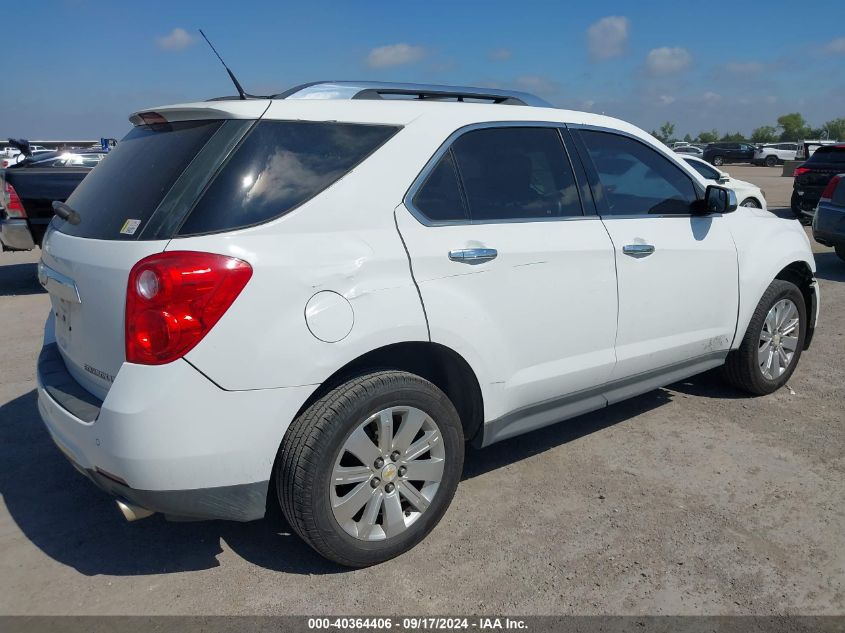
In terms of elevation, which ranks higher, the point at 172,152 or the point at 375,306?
the point at 172,152

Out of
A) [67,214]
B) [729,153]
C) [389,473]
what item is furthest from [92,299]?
[729,153]

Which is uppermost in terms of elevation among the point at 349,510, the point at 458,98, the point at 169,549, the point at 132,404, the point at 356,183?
the point at 458,98

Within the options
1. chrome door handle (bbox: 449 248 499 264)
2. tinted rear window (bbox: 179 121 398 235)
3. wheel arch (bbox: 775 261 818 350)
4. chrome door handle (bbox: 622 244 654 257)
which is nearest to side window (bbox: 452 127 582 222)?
chrome door handle (bbox: 449 248 499 264)

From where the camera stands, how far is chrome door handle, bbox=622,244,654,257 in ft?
11.6

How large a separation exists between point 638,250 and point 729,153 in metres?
52.4

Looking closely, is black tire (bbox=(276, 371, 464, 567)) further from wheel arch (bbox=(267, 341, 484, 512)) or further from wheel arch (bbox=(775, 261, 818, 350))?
wheel arch (bbox=(775, 261, 818, 350))

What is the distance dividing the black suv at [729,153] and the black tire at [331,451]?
51.7 m

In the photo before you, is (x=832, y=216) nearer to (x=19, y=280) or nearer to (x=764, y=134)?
(x=19, y=280)

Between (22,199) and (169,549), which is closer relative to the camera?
(169,549)

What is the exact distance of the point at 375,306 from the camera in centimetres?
262

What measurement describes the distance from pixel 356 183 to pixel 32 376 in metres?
3.72

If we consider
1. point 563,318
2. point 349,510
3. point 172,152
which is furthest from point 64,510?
point 563,318

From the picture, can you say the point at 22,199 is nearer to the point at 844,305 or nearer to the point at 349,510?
the point at 349,510

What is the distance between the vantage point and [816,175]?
13.7 m
